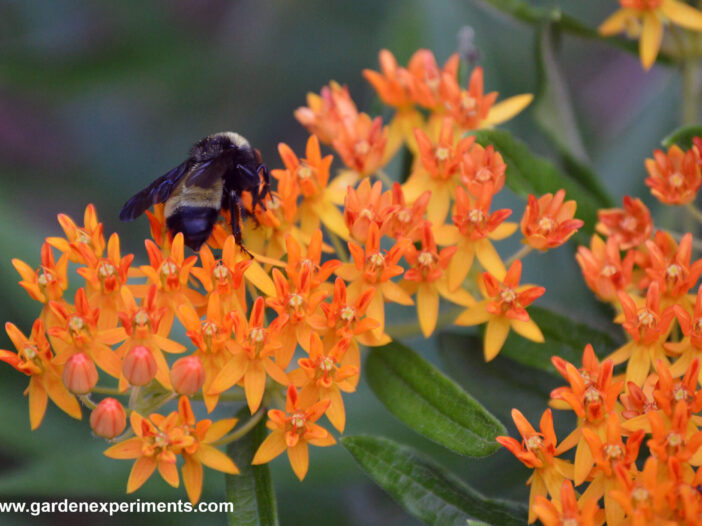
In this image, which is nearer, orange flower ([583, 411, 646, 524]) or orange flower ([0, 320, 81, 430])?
orange flower ([583, 411, 646, 524])

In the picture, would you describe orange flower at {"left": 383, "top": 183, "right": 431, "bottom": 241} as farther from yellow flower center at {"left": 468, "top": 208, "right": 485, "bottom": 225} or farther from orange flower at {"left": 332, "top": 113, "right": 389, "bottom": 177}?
orange flower at {"left": 332, "top": 113, "right": 389, "bottom": 177}

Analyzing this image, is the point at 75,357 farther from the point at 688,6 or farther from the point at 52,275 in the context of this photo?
the point at 688,6

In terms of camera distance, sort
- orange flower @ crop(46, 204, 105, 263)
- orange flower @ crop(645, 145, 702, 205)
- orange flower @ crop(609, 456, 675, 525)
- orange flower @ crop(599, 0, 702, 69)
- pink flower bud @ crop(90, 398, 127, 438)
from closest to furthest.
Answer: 1. orange flower @ crop(609, 456, 675, 525)
2. pink flower bud @ crop(90, 398, 127, 438)
3. orange flower @ crop(46, 204, 105, 263)
4. orange flower @ crop(645, 145, 702, 205)
5. orange flower @ crop(599, 0, 702, 69)

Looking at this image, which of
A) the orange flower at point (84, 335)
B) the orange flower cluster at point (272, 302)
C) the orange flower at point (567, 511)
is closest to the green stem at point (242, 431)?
the orange flower cluster at point (272, 302)

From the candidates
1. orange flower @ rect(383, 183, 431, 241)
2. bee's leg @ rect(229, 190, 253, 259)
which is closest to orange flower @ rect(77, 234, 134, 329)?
bee's leg @ rect(229, 190, 253, 259)

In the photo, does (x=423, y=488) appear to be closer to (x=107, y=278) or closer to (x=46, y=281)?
(x=107, y=278)

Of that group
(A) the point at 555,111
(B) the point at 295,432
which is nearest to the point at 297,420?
(B) the point at 295,432
